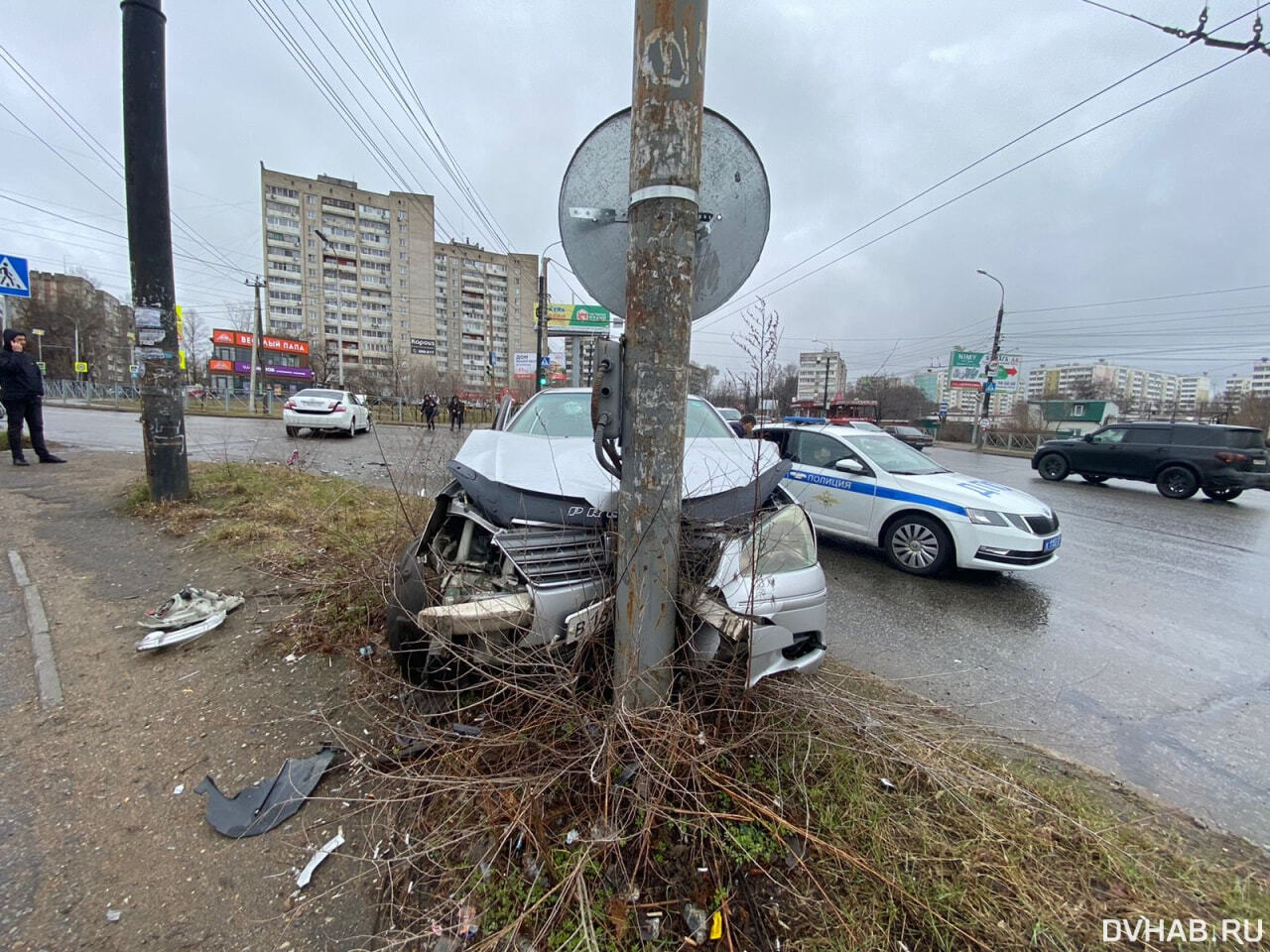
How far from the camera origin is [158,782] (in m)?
2.06

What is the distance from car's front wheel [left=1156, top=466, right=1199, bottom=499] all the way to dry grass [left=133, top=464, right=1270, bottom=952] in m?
14.2

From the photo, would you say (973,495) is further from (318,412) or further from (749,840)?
(318,412)

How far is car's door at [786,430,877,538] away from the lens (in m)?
5.82

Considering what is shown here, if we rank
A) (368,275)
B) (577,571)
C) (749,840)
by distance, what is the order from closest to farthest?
(749,840) → (577,571) → (368,275)

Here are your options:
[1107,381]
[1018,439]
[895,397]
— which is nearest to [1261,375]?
[1107,381]

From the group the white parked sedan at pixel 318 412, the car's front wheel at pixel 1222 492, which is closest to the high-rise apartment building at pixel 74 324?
the white parked sedan at pixel 318 412

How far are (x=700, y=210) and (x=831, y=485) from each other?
480 cm

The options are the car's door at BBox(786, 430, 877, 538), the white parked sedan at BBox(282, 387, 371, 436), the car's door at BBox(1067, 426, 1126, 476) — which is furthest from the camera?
the white parked sedan at BBox(282, 387, 371, 436)

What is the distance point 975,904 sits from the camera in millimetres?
1544

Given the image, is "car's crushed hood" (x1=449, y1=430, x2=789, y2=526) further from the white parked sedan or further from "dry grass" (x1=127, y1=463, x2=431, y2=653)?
the white parked sedan

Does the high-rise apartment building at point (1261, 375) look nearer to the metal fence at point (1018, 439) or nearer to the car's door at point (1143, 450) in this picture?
the metal fence at point (1018, 439)

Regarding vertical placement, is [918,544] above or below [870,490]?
below

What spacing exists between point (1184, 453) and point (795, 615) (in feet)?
50.1

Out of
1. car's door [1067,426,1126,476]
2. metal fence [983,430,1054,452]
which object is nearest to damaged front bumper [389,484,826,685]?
car's door [1067,426,1126,476]
